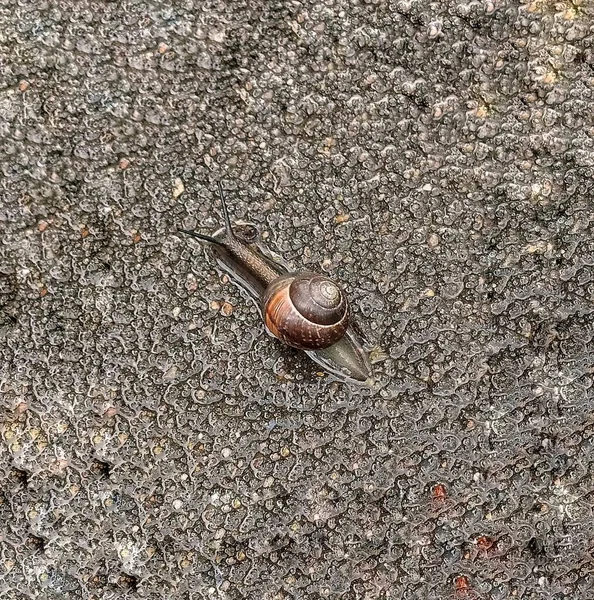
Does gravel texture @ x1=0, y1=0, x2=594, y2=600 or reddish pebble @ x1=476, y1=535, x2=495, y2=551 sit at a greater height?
gravel texture @ x1=0, y1=0, x2=594, y2=600

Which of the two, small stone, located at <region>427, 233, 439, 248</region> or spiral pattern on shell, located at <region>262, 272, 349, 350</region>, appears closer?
spiral pattern on shell, located at <region>262, 272, 349, 350</region>

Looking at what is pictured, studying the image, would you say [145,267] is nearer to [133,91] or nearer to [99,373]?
[99,373]

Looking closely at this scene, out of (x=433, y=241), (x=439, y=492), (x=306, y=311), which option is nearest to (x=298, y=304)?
(x=306, y=311)

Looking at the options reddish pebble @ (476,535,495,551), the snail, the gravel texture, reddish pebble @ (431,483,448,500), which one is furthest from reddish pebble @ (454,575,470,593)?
the snail

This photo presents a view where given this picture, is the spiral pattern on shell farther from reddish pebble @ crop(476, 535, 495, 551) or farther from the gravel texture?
reddish pebble @ crop(476, 535, 495, 551)

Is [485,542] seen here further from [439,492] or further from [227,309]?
[227,309]

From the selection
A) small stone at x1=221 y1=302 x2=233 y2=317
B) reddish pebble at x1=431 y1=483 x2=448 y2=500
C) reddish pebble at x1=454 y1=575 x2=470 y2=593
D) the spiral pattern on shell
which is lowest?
reddish pebble at x1=454 y1=575 x2=470 y2=593
